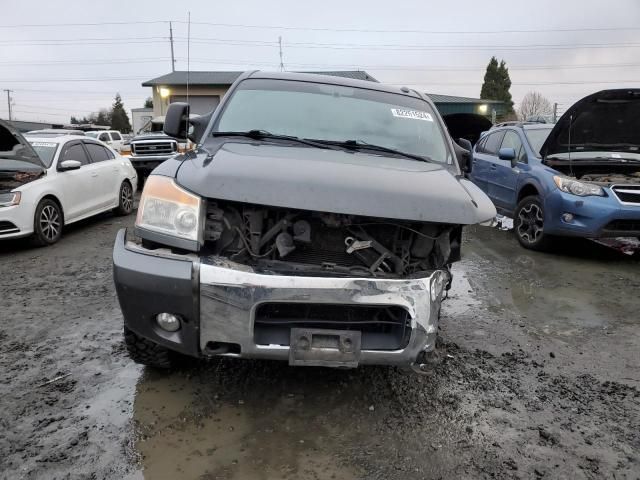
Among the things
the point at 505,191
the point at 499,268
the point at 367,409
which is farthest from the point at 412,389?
the point at 505,191

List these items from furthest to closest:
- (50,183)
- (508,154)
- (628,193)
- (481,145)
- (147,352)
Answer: (481,145) < (508,154) < (50,183) < (628,193) < (147,352)

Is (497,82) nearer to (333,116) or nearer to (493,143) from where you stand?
(493,143)

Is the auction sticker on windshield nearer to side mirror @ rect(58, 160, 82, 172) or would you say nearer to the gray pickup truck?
side mirror @ rect(58, 160, 82, 172)

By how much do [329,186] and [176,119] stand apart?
204 centimetres

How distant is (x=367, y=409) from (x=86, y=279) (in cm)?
367

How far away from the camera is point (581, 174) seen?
6.51 metres

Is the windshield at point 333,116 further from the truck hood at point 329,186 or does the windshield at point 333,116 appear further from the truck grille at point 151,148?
the truck grille at point 151,148

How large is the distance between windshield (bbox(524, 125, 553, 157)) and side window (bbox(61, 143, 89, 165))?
6.79 m

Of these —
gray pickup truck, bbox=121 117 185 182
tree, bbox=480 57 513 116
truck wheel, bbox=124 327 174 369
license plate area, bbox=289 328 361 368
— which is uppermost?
tree, bbox=480 57 513 116

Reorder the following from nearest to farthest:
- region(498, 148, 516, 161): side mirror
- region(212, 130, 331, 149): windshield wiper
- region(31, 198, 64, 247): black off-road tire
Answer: region(212, 130, 331, 149): windshield wiper, region(31, 198, 64, 247): black off-road tire, region(498, 148, 516, 161): side mirror

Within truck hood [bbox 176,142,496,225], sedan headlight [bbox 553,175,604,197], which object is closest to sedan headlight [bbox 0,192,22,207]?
truck hood [bbox 176,142,496,225]

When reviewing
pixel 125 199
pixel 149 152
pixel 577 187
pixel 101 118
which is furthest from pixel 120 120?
pixel 577 187

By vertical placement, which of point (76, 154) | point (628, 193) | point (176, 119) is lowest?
point (628, 193)

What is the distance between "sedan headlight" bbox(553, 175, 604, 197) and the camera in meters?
6.09
